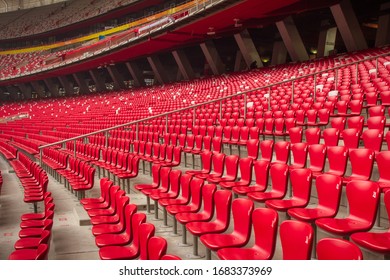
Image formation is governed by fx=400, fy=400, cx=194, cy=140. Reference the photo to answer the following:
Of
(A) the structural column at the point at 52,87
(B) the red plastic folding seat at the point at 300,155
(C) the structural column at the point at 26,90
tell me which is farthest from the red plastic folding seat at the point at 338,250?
(C) the structural column at the point at 26,90

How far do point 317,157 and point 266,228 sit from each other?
181 cm

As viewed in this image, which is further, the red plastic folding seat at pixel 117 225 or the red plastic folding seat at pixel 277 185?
the red plastic folding seat at pixel 277 185

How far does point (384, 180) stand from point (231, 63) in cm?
2061

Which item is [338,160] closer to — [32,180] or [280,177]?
[280,177]

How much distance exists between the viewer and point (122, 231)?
354 cm

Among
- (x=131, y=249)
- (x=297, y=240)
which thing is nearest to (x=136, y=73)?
(x=131, y=249)

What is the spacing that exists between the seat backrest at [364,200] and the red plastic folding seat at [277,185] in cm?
82

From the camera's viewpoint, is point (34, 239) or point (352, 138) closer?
point (34, 239)

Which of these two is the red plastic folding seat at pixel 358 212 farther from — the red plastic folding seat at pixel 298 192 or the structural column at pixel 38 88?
the structural column at pixel 38 88

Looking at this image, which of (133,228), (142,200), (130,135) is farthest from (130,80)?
(133,228)

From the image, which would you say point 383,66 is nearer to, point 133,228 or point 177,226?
point 177,226

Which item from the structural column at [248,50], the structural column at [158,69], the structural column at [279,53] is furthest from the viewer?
the structural column at [158,69]

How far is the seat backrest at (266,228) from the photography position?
2.54 m

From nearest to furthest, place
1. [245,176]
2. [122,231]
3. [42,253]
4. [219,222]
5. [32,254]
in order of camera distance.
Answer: [42,253]
[32,254]
[219,222]
[122,231]
[245,176]
